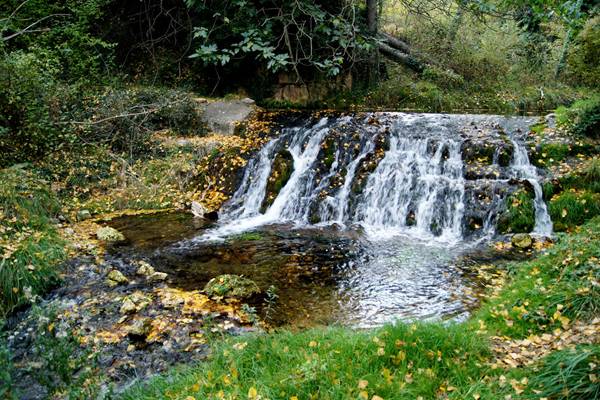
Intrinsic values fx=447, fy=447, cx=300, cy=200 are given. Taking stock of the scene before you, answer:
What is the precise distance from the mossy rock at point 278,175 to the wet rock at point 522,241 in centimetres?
465

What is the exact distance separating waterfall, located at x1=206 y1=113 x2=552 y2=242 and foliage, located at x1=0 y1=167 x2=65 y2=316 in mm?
2627

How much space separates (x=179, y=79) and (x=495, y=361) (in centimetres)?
1236

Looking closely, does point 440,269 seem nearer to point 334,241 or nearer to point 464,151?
point 334,241

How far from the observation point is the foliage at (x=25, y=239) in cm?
534

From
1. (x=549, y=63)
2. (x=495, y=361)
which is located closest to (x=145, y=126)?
(x=495, y=361)

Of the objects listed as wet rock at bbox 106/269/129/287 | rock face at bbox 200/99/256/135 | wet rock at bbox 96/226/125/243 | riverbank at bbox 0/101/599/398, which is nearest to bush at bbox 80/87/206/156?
rock face at bbox 200/99/256/135

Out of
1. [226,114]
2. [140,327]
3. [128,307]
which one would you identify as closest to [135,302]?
[128,307]

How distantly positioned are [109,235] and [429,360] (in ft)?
18.8

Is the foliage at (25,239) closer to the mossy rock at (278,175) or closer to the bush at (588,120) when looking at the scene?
the mossy rock at (278,175)

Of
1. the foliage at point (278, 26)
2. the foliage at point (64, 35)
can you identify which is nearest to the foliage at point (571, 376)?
the foliage at point (278, 26)

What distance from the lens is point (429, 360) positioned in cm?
354

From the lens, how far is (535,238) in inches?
286

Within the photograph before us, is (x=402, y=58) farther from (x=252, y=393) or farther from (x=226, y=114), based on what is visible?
(x=252, y=393)

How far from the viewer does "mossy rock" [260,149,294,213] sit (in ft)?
31.2
